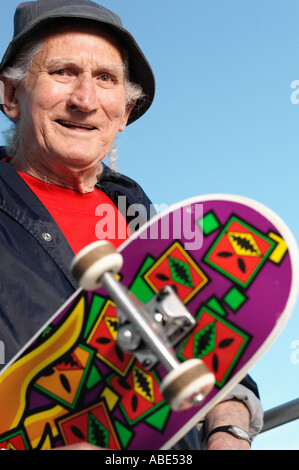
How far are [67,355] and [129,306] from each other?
1.77 ft

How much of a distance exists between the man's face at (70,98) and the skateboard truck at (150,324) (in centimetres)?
102

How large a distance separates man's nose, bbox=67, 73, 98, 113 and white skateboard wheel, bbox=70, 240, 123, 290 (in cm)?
112

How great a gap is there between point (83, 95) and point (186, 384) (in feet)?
4.57

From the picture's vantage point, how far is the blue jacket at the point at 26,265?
1.85 meters

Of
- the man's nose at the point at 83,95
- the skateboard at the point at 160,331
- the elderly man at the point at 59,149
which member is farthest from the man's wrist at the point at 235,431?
the man's nose at the point at 83,95

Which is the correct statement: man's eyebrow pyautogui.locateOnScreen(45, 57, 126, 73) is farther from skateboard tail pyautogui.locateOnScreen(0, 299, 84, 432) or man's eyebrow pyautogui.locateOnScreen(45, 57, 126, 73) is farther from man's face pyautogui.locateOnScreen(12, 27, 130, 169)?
skateboard tail pyautogui.locateOnScreen(0, 299, 84, 432)

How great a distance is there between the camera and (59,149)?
2.25 m

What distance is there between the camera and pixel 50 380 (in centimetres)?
165

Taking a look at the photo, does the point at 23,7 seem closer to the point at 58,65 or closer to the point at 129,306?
the point at 58,65

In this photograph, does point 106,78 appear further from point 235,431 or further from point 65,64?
point 235,431

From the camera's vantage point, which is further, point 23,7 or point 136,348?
point 23,7

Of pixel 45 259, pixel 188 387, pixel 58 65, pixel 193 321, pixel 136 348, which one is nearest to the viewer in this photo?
pixel 188 387

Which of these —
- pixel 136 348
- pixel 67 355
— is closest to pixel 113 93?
pixel 67 355

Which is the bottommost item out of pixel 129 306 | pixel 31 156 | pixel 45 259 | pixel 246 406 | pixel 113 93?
Answer: pixel 246 406
